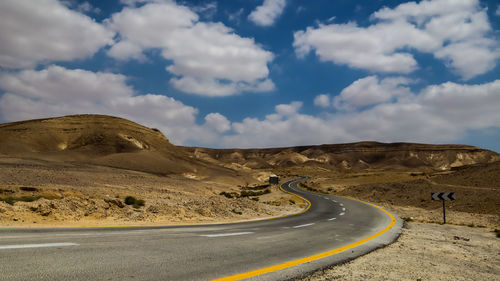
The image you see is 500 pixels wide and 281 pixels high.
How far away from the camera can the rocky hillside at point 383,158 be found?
158m

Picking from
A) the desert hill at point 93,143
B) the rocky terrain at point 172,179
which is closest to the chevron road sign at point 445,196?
the rocky terrain at point 172,179

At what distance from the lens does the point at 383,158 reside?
177 m

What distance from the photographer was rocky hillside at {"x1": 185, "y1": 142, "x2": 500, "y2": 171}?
15812 centimetres

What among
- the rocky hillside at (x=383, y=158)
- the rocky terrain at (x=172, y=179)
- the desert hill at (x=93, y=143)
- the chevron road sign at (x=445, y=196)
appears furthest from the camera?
the rocky hillside at (x=383, y=158)

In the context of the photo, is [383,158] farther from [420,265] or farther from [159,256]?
[159,256]

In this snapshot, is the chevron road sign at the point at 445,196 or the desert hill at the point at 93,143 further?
the desert hill at the point at 93,143

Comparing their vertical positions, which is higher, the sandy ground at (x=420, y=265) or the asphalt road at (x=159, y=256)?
the asphalt road at (x=159, y=256)

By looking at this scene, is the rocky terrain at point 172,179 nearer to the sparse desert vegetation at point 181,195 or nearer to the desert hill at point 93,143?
the sparse desert vegetation at point 181,195

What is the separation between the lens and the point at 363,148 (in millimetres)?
192500

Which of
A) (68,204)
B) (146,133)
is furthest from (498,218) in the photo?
(146,133)

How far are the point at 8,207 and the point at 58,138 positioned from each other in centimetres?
9528

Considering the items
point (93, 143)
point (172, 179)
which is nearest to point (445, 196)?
point (172, 179)

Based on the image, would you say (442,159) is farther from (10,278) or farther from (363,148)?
(10,278)

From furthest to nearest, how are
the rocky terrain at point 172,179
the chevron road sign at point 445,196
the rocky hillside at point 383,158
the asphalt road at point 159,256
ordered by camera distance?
the rocky hillside at point 383,158
the chevron road sign at point 445,196
the rocky terrain at point 172,179
the asphalt road at point 159,256
